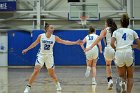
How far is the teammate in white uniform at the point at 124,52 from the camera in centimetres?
808

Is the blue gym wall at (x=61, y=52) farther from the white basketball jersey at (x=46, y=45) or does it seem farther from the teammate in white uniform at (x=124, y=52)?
the teammate in white uniform at (x=124, y=52)

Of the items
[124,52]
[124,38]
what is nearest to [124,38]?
[124,38]

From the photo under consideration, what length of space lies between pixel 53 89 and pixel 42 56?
158 centimetres

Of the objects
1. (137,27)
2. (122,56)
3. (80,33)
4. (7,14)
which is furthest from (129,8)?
(122,56)

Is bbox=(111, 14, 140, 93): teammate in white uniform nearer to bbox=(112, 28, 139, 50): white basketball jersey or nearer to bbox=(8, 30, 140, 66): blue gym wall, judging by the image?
bbox=(112, 28, 139, 50): white basketball jersey

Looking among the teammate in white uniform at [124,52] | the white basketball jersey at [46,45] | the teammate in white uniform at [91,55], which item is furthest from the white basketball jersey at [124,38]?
the teammate in white uniform at [91,55]

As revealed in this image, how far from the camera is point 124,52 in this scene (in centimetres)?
806

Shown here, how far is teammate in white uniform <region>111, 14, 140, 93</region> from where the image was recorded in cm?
808

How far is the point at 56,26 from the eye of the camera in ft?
80.0

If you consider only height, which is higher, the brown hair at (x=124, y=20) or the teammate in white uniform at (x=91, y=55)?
the brown hair at (x=124, y=20)

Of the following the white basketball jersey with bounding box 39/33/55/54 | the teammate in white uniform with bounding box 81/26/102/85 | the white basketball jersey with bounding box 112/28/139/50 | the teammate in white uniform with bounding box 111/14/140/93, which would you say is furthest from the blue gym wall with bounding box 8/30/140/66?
the white basketball jersey with bounding box 112/28/139/50

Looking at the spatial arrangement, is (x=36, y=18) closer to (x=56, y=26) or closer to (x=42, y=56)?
(x=56, y=26)

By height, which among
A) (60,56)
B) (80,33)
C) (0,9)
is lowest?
(60,56)

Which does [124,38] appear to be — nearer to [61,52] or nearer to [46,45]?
[46,45]
